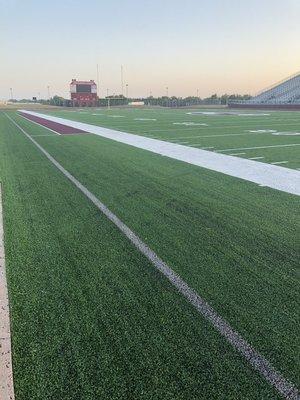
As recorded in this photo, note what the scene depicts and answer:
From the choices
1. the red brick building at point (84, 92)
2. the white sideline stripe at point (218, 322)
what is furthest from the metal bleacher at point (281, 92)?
the white sideline stripe at point (218, 322)

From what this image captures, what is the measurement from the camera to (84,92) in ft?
327

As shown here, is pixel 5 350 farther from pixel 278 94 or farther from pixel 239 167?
pixel 278 94

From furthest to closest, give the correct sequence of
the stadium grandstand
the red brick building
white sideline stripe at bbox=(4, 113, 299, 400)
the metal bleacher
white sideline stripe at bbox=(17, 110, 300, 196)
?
the red brick building, the metal bleacher, the stadium grandstand, white sideline stripe at bbox=(17, 110, 300, 196), white sideline stripe at bbox=(4, 113, 299, 400)

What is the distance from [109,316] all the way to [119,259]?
38.8 inches

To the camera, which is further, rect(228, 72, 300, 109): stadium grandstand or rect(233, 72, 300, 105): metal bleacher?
rect(233, 72, 300, 105): metal bleacher

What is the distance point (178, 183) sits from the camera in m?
6.97

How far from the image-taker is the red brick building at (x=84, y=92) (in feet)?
322

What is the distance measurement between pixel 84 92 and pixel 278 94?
51820mm

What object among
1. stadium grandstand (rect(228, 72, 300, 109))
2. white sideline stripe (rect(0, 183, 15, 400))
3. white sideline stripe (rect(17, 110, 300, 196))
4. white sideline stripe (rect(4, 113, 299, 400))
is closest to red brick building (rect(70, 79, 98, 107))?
stadium grandstand (rect(228, 72, 300, 109))

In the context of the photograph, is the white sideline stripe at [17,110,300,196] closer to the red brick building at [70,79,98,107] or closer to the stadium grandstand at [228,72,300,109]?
the stadium grandstand at [228,72,300,109]

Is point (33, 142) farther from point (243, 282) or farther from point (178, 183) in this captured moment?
point (243, 282)

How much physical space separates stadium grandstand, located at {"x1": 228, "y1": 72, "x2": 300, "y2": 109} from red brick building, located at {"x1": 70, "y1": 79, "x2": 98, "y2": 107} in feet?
141

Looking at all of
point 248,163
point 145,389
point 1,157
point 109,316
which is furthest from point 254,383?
point 1,157

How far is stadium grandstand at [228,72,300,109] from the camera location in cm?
6203
